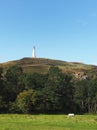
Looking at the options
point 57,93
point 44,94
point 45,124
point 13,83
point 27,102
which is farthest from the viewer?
point 13,83

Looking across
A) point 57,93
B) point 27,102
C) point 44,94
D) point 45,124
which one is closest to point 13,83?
point 44,94

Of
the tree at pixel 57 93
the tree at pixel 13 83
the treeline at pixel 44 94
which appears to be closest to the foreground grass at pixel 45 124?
the treeline at pixel 44 94

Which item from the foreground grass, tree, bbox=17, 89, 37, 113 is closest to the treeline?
tree, bbox=17, 89, 37, 113

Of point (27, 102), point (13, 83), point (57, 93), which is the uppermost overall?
point (13, 83)

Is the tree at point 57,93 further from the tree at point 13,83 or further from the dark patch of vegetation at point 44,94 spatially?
the tree at point 13,83

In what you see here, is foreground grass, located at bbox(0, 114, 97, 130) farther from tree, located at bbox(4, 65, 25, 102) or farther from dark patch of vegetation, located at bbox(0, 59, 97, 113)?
tree, located at bbox(4, 65, 25, 102)

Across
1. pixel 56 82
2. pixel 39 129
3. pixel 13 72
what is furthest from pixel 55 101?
pixel 39 129

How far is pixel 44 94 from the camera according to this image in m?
111

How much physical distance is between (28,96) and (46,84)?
16.0m

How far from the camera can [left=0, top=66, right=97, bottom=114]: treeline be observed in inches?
4055

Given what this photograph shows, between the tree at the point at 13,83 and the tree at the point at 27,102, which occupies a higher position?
the tree at the point at 13,83

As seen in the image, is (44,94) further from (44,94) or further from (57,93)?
(57,93)

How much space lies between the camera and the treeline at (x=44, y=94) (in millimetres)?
103000

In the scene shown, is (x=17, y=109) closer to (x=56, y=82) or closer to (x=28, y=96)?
(x=28, y=96)
